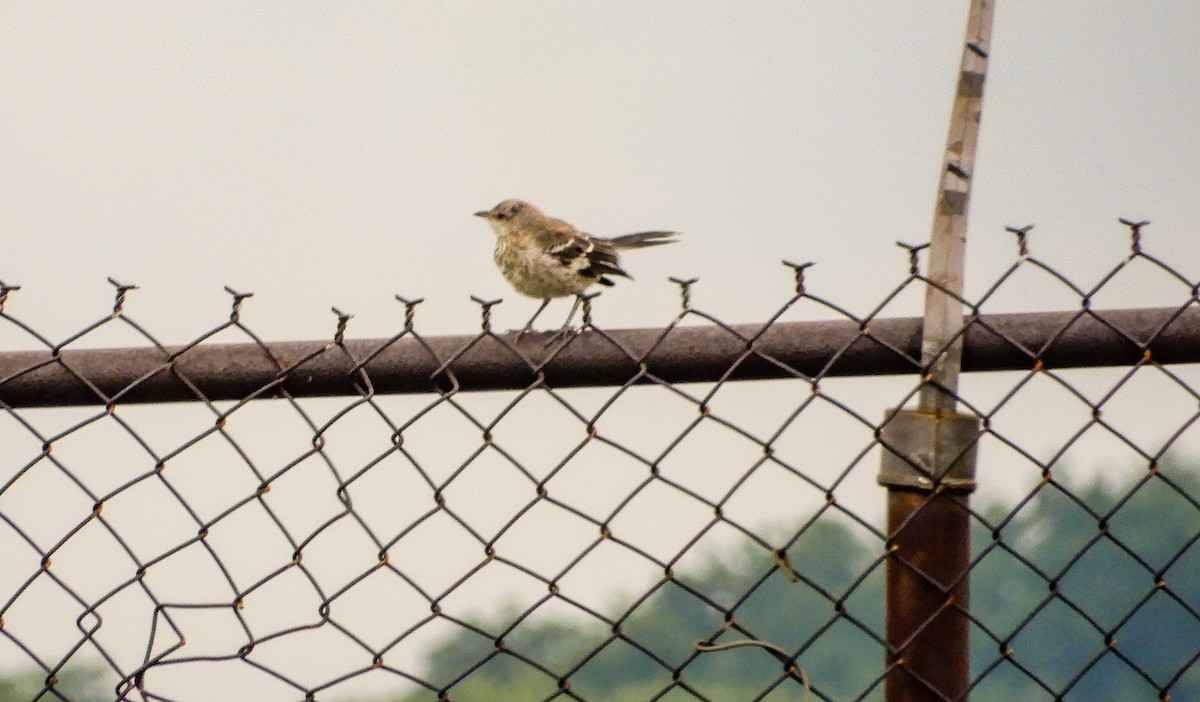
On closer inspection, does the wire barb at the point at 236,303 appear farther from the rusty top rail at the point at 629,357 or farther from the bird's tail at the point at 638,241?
the bird's tail at the point at 638,241

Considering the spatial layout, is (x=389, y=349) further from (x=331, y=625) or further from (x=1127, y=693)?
(x=1127, y=693)

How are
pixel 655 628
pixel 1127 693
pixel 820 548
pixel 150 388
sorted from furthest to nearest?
→ pixel 820 548 → pixel 655 628 → pixel 1127 693 → pixel 150 388

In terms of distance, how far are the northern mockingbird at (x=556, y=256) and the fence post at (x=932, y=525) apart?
249 cm

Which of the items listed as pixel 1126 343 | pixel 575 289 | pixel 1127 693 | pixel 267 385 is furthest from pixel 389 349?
pixel 575 289

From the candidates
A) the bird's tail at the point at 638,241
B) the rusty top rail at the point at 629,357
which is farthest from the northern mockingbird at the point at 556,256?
the rusty top rail at the point at 629,357

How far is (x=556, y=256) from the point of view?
512 centimetres

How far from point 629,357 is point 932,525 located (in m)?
0.62

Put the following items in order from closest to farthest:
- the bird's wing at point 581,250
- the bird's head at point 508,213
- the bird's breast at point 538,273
→ the bird's wing at point 581,250 < the bird's breast at point 538,273 < the bird's head at point 508,213

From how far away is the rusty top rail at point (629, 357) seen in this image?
217cm

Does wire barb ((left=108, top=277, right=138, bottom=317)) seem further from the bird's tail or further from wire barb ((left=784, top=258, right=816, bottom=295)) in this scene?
the bird's tail

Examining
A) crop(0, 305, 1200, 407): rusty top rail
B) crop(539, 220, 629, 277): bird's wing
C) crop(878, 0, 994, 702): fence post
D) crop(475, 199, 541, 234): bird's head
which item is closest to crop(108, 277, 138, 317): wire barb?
crop(0, 305, 1200, 407): rusty top rail

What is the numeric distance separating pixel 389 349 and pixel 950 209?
1058mm

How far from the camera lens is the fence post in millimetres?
2176

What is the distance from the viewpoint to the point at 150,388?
2297mm
